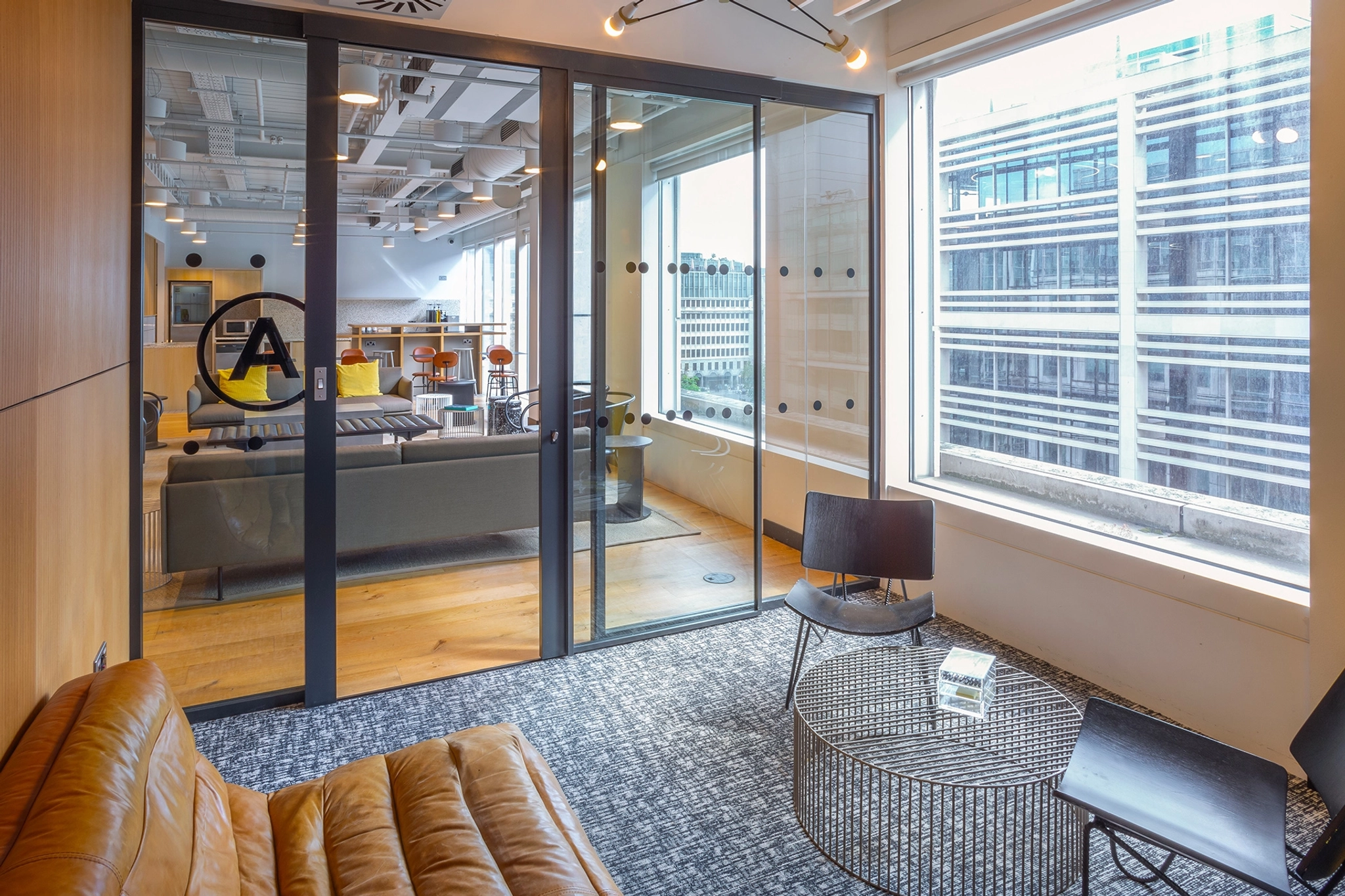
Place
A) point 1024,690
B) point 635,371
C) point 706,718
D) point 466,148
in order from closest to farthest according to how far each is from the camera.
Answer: point 1024,690
point 706,718
point 635,371
point 466,148

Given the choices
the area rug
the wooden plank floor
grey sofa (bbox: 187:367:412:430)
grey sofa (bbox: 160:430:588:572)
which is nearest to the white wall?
the wooden plank floor

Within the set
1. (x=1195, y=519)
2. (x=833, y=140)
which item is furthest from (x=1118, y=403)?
(x=833, y=140)

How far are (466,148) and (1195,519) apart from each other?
5.90 meters

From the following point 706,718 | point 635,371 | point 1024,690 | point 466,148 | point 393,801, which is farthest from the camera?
point 466,148

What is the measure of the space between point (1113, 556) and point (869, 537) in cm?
97

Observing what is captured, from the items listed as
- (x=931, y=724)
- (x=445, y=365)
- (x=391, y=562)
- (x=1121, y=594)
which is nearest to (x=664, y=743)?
(x=931, y=724)

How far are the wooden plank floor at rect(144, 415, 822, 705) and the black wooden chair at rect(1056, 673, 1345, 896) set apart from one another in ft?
7.41

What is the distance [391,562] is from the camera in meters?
5.14

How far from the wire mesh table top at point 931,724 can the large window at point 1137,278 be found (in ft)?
4.00

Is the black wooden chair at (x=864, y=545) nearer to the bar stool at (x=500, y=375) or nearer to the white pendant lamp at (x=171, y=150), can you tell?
the bar stool at (x=500, y=375)

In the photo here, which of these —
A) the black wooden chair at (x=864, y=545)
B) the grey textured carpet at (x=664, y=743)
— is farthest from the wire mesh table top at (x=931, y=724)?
the black wooden chair at (x=864, y=545)

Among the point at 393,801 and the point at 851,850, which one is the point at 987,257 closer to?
the point at 851,850

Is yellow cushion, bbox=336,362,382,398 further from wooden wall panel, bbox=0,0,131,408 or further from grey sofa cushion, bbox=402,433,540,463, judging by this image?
grey sofa cushion, bbox=402,433,540,463

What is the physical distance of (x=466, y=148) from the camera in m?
7.04
